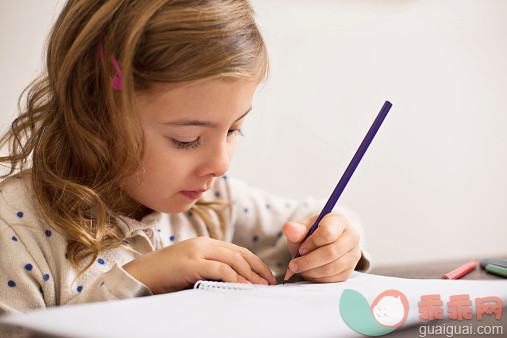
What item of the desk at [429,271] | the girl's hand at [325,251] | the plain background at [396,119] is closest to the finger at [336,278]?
the girl's hand at [325,251]

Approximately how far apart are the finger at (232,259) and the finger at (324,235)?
0.06 m

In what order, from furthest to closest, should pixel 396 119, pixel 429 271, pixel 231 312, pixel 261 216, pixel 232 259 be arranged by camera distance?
pixel 396 119 → pixel 261 216 → pixel 429 271 → pixel 232 259 → pixel 231 312

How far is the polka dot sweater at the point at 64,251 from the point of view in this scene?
42cm

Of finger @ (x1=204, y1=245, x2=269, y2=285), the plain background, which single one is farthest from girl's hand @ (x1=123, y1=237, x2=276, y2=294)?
the plain background

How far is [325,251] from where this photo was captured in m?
0.46

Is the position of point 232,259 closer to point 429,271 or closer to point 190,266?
point 190,266

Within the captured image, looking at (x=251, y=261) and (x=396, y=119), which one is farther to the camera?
(x=396, y=119)

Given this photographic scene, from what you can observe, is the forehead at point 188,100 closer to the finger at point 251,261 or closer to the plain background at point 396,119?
the finger at point 251,261

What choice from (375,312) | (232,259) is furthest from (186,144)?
(375,312)

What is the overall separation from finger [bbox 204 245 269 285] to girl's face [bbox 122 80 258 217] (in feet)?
0.30

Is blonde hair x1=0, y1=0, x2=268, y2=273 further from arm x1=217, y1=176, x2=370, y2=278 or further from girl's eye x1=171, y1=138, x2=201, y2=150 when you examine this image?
arm x1=217, y1=176, x2=370, y2=278

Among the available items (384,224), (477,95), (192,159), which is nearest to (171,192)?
(192,159)

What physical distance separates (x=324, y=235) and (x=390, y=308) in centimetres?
11

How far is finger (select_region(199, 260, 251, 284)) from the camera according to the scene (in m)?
0.41
